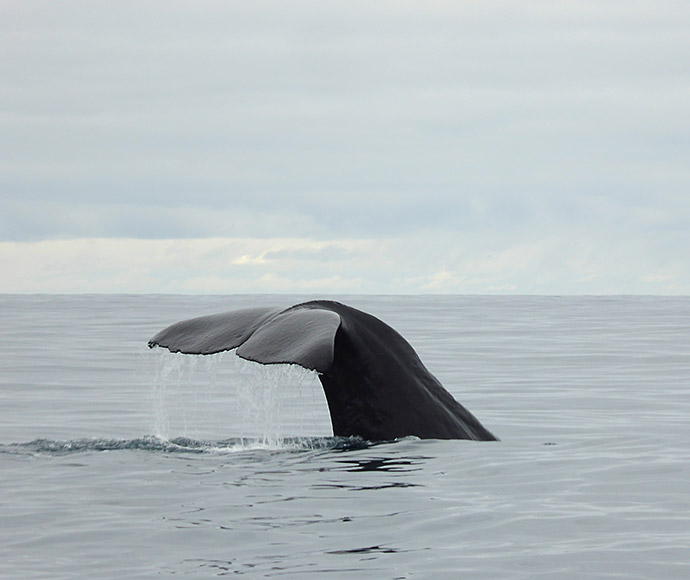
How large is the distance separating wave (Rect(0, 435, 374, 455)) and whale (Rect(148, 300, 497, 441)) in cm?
66

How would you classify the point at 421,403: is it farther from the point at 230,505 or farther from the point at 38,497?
the point at 38,497

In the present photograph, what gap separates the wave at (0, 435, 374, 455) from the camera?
8.98 metres

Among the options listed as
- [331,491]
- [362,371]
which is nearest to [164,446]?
[362,371]

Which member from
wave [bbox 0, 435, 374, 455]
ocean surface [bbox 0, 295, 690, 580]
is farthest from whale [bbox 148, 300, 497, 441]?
wave [bbox 0, 435, 374, 455]

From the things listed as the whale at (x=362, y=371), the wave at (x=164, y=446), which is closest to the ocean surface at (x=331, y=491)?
the wave at (x=164, y=446)

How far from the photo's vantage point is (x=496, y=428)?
10992 millimetres

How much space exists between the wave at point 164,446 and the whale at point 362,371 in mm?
658

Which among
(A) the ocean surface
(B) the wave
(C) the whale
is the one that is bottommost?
(A) the ocean surface

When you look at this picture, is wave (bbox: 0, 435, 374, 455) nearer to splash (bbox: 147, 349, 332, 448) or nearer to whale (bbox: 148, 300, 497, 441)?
splash (bbox: 147, 349, 332, 448)

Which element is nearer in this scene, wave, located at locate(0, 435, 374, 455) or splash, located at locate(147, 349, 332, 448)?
wave, located at locate(0, 435, 374, 455)

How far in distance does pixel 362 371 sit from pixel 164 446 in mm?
2150

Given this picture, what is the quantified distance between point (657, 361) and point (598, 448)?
1064 centimetres

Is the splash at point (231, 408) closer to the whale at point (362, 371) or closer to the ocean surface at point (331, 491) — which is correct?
the ocean surface at point (331, 491)

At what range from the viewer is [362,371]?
25.7ft
